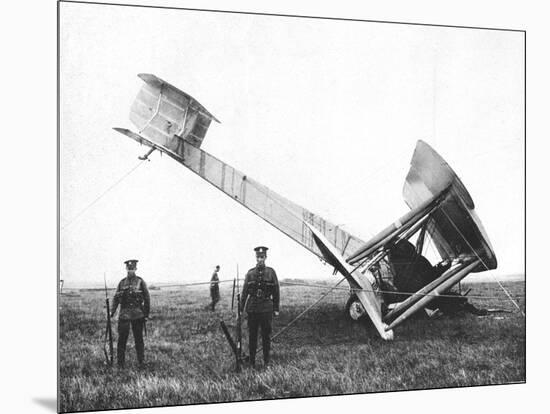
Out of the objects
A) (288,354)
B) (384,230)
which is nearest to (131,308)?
(288,354)

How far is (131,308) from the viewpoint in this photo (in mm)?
8648

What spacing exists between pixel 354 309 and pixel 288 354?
0.78 m

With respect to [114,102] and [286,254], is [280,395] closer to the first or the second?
[286,254]

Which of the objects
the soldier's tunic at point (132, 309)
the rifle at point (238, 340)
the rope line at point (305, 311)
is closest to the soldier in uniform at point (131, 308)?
the soldier's tunic at point (132, 309)

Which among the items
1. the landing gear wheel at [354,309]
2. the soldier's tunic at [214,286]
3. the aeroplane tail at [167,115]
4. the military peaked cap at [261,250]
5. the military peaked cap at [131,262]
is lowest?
the landing gear wheel at [354,309]

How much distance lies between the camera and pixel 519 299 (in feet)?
32.7

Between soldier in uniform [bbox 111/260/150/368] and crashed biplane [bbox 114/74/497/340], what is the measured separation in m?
1.11

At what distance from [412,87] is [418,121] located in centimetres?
34

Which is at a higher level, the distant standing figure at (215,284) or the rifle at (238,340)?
the distant standing figure at (215,284)

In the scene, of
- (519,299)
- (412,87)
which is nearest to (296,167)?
(412,87)

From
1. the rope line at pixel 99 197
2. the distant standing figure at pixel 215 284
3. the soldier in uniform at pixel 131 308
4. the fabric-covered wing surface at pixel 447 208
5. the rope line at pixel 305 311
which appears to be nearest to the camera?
the rope line at pixel 99 197

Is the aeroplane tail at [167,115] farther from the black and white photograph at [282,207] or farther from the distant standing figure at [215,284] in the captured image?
the distant standing figure at [215,284]

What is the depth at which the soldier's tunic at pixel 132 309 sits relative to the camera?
28.2 feet

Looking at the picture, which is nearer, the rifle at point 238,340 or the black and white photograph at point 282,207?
the black and white photograph at point 282,207
